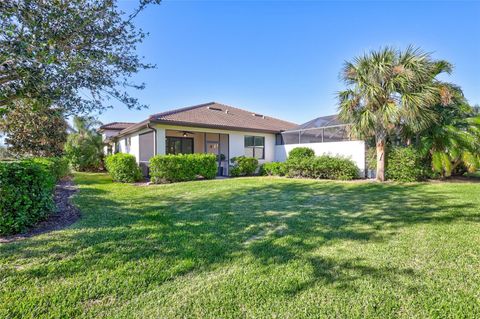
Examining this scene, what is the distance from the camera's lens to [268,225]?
4.99 m

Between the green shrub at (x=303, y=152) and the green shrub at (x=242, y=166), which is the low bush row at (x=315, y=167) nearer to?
the green shrub at (x=303, y=152)

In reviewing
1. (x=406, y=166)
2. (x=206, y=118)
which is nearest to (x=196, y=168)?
(x=206, y=118)

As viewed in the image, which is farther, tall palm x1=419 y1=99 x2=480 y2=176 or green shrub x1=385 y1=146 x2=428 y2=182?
green shrub x1=385 y1=146 x2=428 y2=182

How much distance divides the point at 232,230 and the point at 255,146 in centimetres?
1313

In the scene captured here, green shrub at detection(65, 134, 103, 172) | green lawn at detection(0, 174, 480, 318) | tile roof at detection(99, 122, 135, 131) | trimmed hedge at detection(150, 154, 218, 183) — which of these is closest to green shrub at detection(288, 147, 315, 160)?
trimmed hedge at detection(150, 154, 218, 183)

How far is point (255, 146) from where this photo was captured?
691 inches

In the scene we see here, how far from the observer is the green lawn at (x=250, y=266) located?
7.89 ft

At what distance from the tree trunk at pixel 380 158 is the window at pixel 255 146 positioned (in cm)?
803

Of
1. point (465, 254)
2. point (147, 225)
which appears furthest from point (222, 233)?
point (465, 254)

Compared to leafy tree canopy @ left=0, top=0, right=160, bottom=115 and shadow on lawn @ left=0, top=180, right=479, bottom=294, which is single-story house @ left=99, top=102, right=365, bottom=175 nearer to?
shadow on lawn @ left=0, top=180, right=479, bottom=294

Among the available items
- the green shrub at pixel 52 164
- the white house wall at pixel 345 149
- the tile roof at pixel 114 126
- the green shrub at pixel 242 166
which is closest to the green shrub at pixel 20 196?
the green shrub at pixel 52 164

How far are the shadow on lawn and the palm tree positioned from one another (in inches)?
147

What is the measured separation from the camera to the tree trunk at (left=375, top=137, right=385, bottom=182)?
1111 centimetres

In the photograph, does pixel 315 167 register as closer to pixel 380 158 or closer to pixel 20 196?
pixel 380 158
